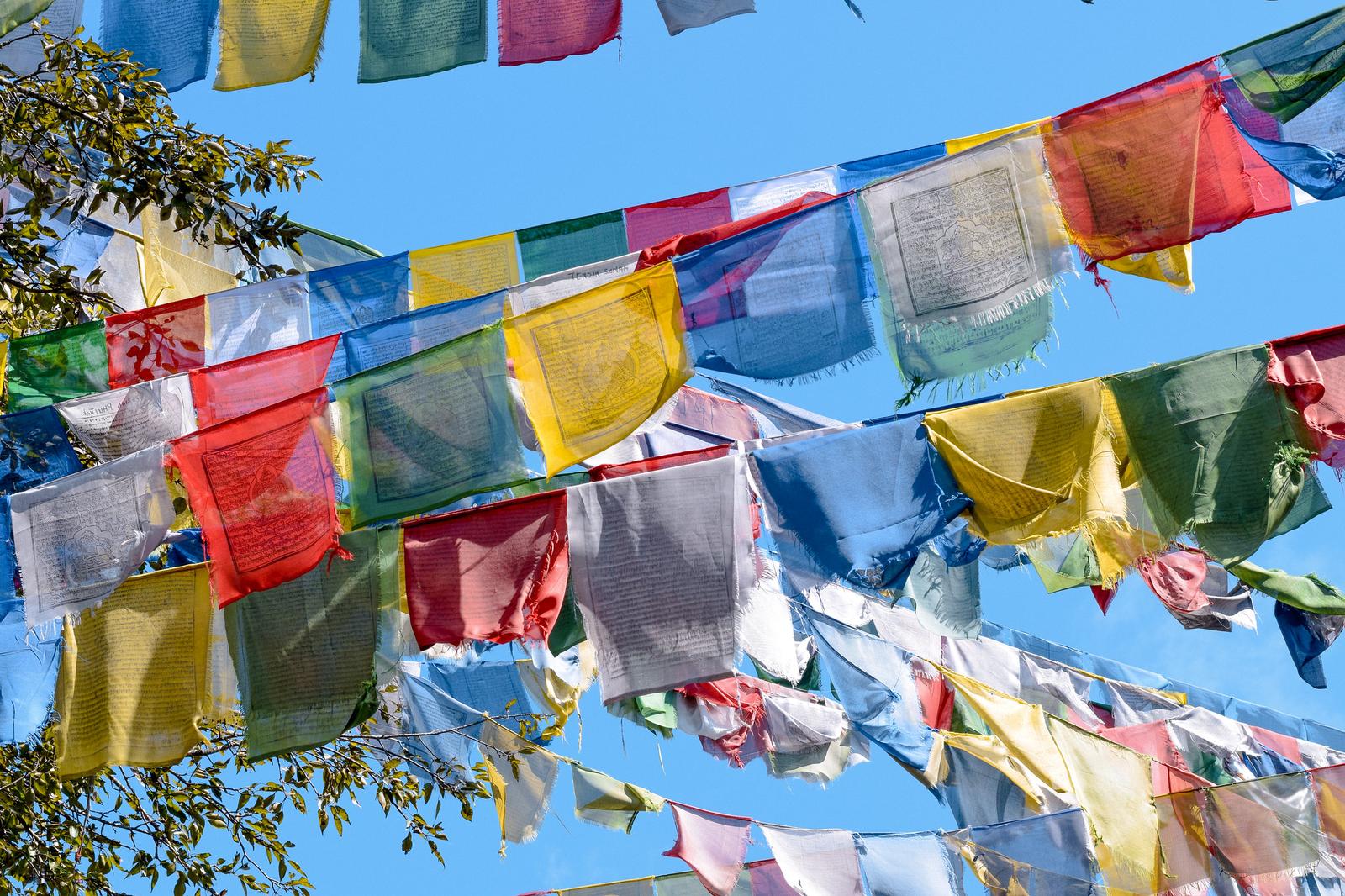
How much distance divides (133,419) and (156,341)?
2.90 ft

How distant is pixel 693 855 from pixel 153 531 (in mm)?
3312

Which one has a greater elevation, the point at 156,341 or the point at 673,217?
the point at 673,217

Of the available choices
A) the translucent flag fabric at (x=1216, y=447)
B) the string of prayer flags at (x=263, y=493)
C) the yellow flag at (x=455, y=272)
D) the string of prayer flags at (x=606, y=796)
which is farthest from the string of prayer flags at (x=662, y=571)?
the string of prayer flags at (x=606, y=796)

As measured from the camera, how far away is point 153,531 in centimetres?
467

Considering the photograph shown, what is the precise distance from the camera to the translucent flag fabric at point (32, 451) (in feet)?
17.0

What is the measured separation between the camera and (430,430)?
4633 mm

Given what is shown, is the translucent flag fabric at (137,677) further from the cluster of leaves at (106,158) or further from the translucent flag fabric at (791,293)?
the translucent flag fabric at (791,293)

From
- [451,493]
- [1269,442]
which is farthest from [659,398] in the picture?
[1269,442]

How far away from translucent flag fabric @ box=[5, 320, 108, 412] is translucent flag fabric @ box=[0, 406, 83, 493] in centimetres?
58

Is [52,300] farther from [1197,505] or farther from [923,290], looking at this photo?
[1197,505]

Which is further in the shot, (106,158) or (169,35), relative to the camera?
(169,35)

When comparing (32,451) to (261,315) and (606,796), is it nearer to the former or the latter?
(261,315)

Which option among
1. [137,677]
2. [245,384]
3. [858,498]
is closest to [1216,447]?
[858,498]

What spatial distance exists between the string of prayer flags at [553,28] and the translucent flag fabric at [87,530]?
2.42 m
